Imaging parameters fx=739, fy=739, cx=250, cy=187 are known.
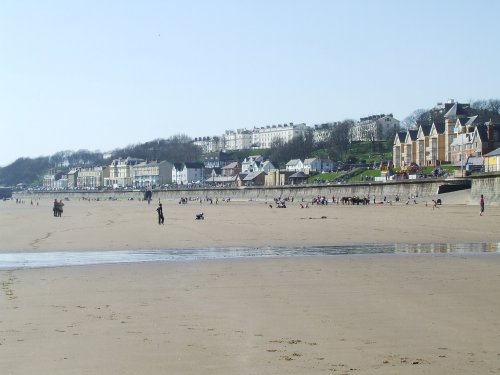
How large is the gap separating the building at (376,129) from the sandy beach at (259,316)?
116612 mm

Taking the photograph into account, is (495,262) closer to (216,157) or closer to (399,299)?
(399,299)

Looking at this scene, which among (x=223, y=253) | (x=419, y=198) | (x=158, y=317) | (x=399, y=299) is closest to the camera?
(x=158, y=317)

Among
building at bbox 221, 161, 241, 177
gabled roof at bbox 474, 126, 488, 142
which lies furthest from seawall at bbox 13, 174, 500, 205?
building at bbox 221, 161, 241, 177

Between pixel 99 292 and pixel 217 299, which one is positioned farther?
pixel 99 292

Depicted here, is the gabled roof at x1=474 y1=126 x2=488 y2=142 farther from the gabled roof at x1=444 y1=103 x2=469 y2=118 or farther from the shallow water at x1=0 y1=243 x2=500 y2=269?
the shallow water at x1=0 y1=243 x2=500 y2=269

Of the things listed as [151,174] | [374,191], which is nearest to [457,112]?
[374,191]

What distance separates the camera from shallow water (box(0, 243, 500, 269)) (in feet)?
58.7

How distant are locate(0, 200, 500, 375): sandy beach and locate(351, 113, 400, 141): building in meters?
117

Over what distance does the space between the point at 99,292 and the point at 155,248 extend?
9.61 m

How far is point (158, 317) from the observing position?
9.91 metres

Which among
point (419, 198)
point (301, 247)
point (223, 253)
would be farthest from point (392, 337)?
point (419, 198)

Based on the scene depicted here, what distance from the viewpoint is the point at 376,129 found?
453 feet

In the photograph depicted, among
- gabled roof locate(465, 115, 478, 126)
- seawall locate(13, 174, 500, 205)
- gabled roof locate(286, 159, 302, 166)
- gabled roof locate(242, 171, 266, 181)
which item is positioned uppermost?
gabled roof locate(465, 115, 478, 126)

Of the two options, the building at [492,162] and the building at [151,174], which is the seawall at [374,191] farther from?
the building at [151,174]
